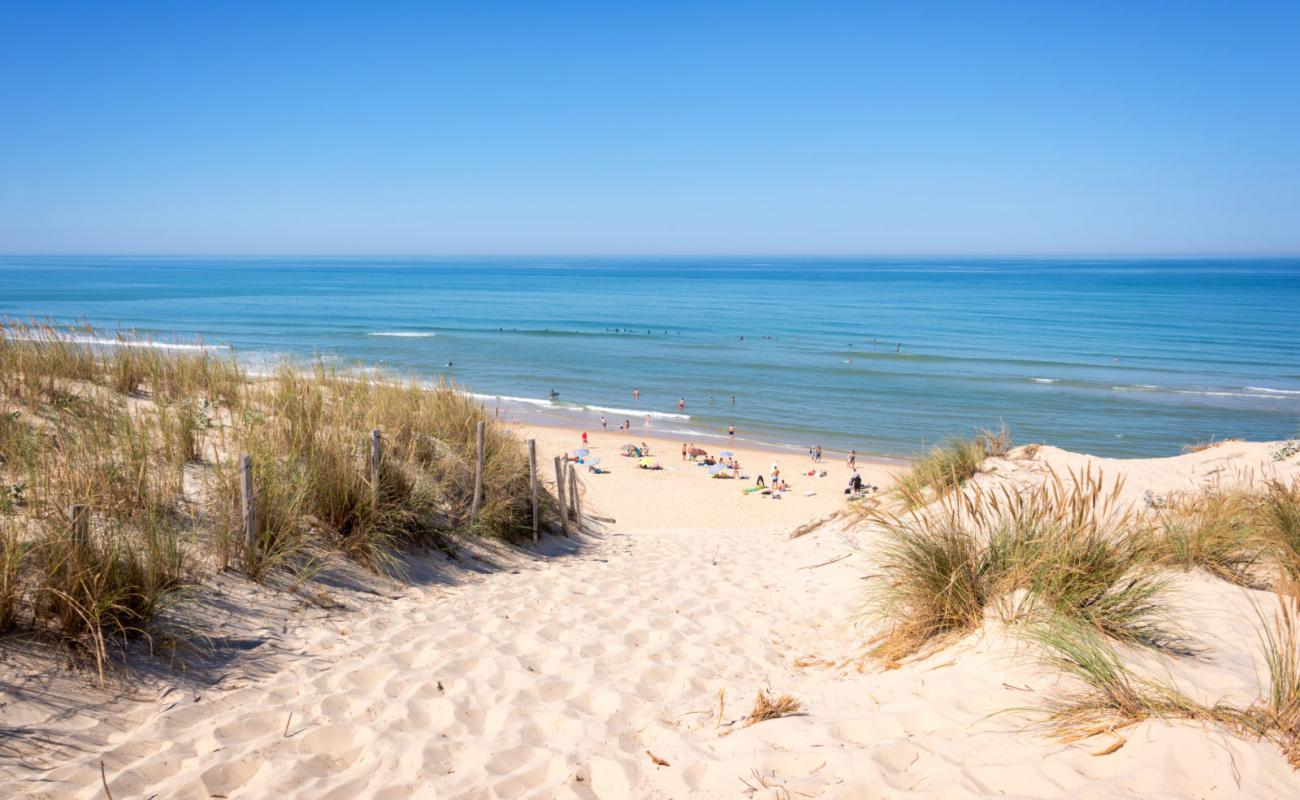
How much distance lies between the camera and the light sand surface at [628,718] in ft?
10.0

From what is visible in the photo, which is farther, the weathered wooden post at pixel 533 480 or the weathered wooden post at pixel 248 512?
the weathered wooden post at pixel 533 480

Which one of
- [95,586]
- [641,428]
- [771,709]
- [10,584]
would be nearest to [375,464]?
[95,586]

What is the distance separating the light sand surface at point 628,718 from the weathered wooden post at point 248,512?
0.81 meters

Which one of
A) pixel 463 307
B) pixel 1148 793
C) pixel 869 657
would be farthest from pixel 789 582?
pixel 463 307

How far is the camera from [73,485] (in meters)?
4.68

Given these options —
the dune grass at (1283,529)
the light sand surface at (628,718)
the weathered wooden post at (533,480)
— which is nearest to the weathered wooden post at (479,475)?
the weathered wooden post at (533,480)

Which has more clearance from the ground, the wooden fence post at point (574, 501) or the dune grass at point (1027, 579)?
the dune grass at point (1027, 579)

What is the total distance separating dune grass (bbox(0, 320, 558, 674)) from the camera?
3.98 m

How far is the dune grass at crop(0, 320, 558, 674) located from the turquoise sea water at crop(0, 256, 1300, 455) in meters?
3.48


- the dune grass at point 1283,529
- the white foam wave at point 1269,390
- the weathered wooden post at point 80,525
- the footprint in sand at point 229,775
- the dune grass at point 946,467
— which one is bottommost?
the white foam wave at point 1269,390

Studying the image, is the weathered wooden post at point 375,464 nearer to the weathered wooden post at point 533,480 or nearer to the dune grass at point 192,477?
the dune grass at point 192,477

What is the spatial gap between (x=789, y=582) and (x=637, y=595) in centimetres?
204

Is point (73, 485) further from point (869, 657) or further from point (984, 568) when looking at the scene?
point (984, 568)

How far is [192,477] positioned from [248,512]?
1.56 m
